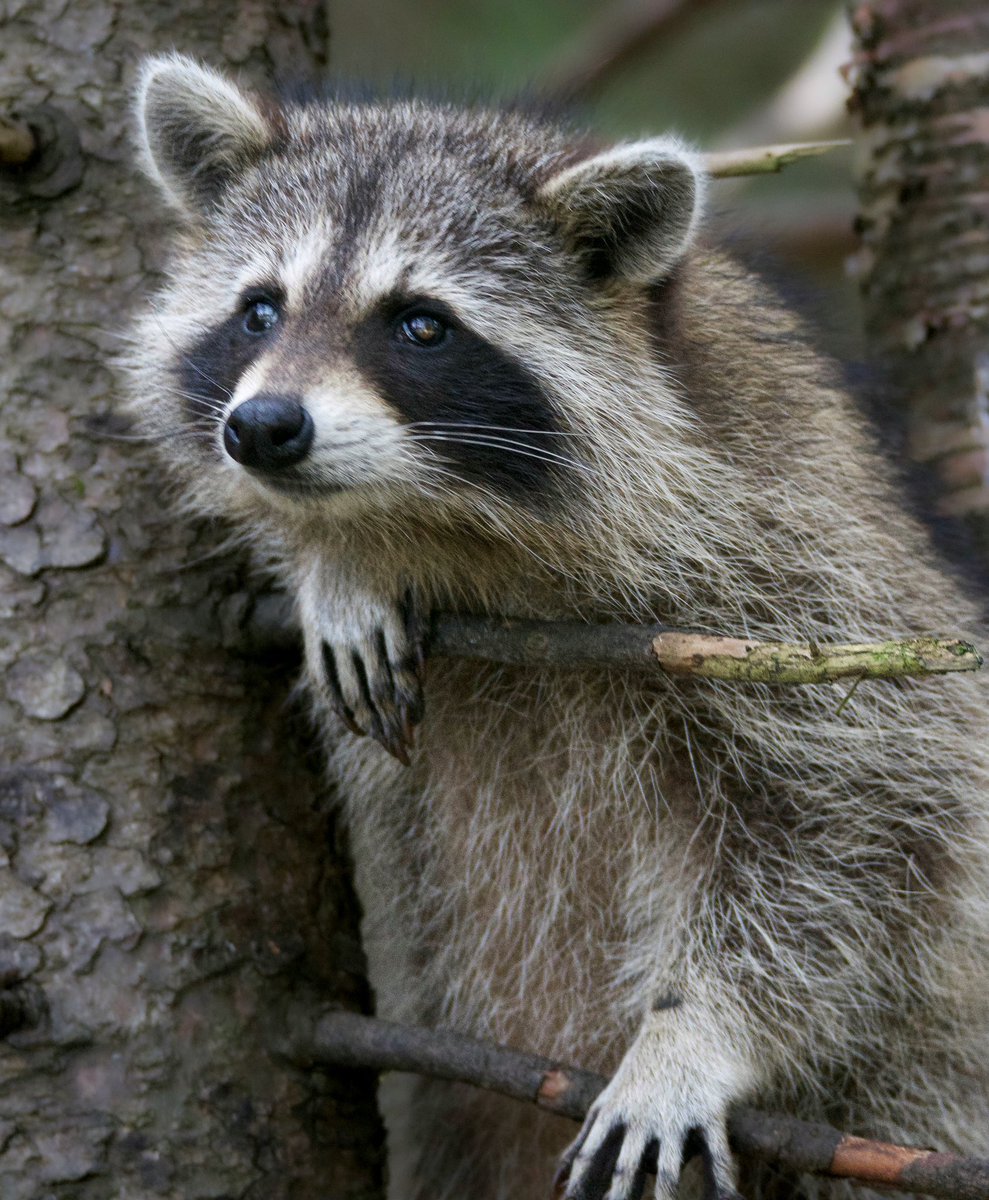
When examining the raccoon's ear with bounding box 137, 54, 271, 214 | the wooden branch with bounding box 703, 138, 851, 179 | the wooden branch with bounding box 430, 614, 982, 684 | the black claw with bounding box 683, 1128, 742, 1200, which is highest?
the wooden branch with bounding box 703, 138, 851, 179

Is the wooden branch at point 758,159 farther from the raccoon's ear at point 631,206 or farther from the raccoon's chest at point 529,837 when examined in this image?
the raccoon's chest at point 529,837

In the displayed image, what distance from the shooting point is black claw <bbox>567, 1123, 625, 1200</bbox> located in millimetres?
2457

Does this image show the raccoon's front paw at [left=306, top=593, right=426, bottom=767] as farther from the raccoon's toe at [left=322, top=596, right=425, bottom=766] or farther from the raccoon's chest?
the raccoon's chest

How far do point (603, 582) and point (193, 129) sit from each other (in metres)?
1.14

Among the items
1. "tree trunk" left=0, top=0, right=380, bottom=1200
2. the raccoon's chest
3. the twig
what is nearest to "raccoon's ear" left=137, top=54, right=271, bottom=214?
"tree trunk" left=0, top=0, right=380, bottom=1200

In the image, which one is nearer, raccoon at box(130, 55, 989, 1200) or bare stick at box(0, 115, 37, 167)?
raccoon at box(130, 55, 989, 1200)

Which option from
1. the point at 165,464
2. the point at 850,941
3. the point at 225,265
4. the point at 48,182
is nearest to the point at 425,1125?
the point at 850,941

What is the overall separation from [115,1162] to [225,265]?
1.58 metres

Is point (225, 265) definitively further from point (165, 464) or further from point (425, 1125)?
point (425, 1125)

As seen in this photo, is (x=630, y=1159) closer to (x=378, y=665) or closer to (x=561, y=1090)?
(x=561, y=1090)

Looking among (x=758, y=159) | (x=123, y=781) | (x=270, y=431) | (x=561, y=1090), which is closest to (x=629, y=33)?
(x=758, y=159)

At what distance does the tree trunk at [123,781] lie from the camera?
2535 mm

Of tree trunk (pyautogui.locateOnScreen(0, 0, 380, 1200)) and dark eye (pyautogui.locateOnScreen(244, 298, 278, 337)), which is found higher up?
dark eye (pyautogui.locateOnScreen(244, 298, 278, 337))

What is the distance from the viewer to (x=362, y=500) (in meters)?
2.49
